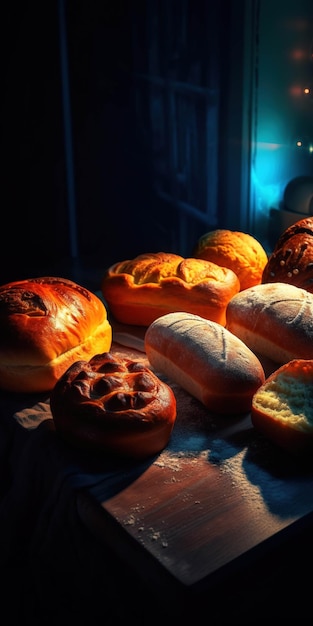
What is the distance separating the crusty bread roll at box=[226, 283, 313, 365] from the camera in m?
1.85

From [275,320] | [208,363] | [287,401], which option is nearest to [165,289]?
[275,320]

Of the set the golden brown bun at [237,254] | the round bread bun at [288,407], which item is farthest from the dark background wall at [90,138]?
the round bread bun at [288,407]

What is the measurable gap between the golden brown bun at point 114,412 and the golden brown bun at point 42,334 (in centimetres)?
19

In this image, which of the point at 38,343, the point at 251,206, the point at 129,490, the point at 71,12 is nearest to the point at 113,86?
the point at 71,12

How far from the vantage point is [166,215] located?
3.63m

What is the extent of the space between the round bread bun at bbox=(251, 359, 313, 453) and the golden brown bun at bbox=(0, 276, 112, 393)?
541 mm

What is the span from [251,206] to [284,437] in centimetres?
206

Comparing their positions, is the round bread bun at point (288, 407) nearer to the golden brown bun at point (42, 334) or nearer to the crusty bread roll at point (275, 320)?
the crusty bread roll at point (275, 320)

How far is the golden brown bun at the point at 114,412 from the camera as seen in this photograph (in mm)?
1425

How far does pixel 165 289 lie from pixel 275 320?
16.5 inches

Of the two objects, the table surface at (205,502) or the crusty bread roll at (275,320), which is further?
the crusty bread roll at (275,320)

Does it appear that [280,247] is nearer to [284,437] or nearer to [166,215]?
[284,437]

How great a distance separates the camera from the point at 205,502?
4.38 ft

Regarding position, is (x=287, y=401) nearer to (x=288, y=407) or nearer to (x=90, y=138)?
(x=288, y=407)
